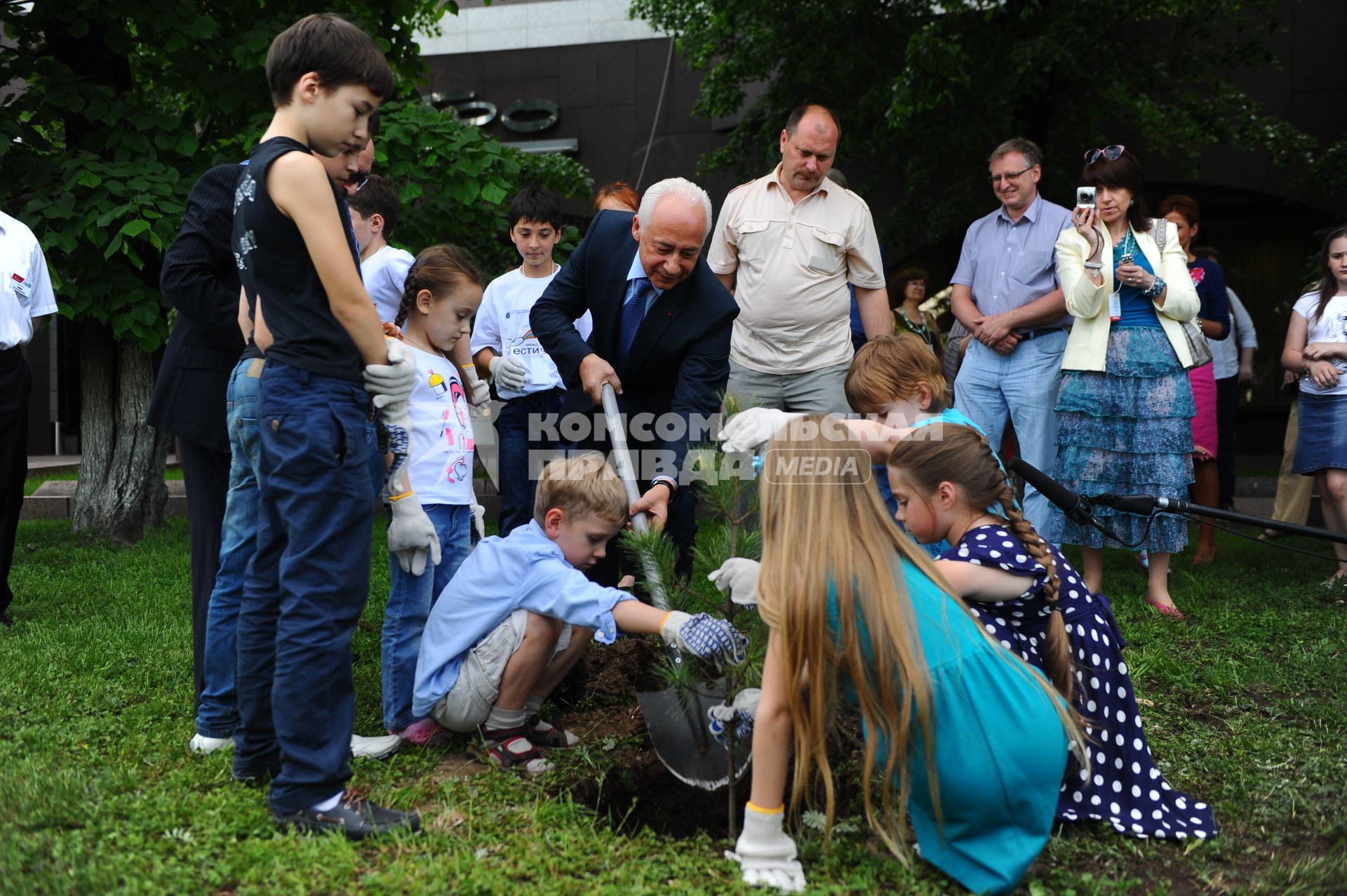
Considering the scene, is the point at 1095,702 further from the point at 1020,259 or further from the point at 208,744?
the point at 1020,259

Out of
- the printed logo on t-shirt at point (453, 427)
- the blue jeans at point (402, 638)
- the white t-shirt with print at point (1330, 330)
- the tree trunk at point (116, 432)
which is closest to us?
the blue jeans at point (402, 638)

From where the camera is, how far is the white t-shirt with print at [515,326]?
16.2 ft

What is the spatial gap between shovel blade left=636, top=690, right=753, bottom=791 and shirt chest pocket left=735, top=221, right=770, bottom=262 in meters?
2.30

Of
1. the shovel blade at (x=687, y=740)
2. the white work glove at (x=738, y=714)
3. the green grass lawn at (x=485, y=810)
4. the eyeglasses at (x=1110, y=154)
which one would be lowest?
the green grass lawn at (x=485, y=810)

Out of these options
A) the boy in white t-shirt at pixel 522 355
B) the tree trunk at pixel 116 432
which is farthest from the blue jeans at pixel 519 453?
the tree trunk at pixel 116 432

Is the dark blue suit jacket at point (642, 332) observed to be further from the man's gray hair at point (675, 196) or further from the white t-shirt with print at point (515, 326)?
the white t-shirt with print at point (515, 326)

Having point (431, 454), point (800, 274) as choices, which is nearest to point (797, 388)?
point (800, 274)

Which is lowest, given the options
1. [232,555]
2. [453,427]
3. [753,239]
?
[232,555]

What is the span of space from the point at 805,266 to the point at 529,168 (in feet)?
18.7

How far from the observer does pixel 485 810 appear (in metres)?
2.77

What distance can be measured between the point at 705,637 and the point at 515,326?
277 cm

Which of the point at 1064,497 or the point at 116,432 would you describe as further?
the point at 116,432

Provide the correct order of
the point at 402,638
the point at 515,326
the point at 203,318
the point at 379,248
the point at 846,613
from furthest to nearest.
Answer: the point at 515,326, the point at 379,248, the point at 402,638, the point at 203,318, the point at 846,613

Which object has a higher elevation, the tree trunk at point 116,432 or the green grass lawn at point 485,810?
the tree trunk at point 116,432
